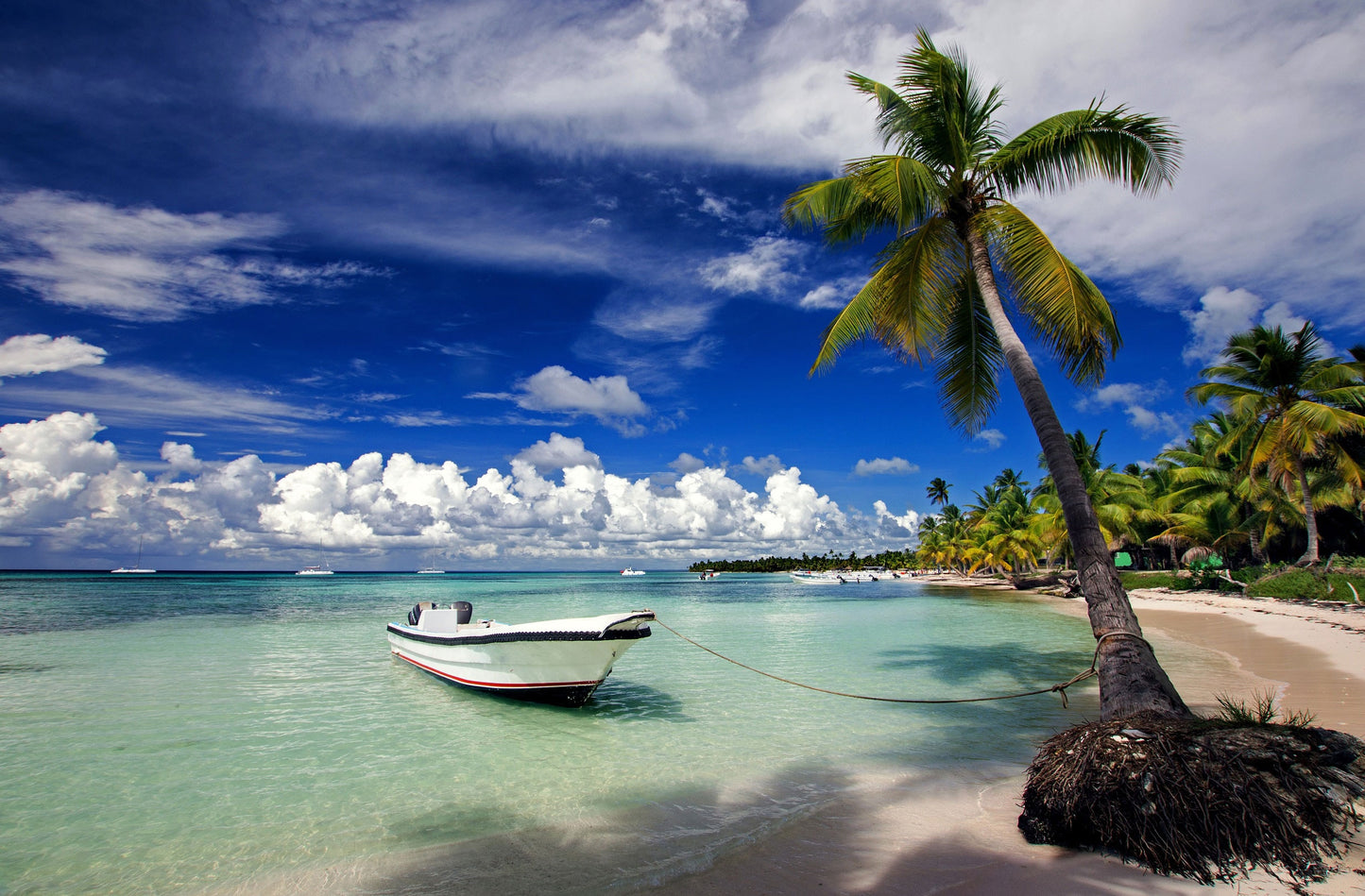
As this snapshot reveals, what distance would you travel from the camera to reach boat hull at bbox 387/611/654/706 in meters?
8.70

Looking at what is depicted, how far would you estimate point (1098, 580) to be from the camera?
5.89m

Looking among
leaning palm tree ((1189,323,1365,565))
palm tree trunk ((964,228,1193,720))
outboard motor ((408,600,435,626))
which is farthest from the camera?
leaning palm tree ((1189,323,1365,565))

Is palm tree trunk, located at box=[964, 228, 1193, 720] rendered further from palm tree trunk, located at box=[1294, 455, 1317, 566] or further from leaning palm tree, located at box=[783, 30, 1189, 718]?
palm tree trunk, located at box=[1294, 455, 1317, 566]

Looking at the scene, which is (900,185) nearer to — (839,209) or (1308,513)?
(839,209)

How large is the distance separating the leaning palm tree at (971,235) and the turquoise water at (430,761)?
3.61 meters

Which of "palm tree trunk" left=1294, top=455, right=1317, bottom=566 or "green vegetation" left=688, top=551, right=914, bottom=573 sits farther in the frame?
"green vegetation" left=688, top=551, right=914, bottom=573

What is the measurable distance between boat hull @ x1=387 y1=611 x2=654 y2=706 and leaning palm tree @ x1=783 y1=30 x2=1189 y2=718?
4.87 metres

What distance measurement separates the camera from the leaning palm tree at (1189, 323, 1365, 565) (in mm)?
18391

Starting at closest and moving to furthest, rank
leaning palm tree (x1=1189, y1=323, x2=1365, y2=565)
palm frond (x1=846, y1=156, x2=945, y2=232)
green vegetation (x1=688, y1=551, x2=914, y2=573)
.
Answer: palm frond (x1=846, y1=156, x2=945, y2=232) < leaning palm tree (x1=1189, y1=323, x2=1365, y2=565) < green vegetation (x1=688, y1=551, x2=914, y2=573)

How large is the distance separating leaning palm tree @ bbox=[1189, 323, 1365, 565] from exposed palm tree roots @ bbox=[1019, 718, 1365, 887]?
66.9 ft

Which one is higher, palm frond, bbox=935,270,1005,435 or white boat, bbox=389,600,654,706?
palm frond, bbox=935,270,1005,435

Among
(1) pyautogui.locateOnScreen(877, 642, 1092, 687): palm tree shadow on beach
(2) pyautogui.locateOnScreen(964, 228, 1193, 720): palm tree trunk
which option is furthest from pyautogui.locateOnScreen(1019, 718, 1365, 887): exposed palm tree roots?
(1) pyautogui.locateOnScreen(877, 642, 1092, 687): palm tree shadow on beach

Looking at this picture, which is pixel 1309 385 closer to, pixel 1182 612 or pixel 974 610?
pixel 1182 612

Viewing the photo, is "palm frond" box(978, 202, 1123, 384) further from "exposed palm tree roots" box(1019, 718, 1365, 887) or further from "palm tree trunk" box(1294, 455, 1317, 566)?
"palm tree trunk" box(1294, 455, 1317, 566)
